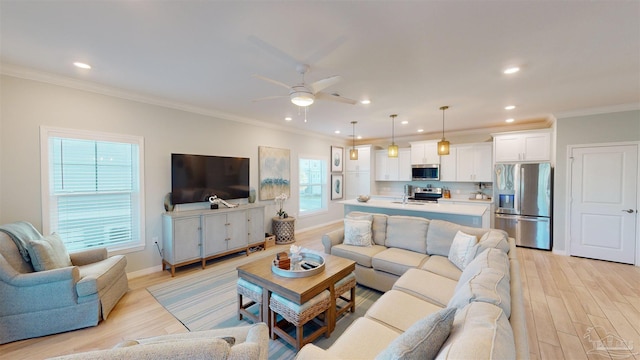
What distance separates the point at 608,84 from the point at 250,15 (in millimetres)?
4271

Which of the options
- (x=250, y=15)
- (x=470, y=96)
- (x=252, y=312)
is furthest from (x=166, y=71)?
(x=470, y=96)

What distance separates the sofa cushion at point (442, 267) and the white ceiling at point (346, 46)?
2126 millimetres

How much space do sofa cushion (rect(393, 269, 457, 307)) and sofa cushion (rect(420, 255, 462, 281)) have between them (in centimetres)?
10

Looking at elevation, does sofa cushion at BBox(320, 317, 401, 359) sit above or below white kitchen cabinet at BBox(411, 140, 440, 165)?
below

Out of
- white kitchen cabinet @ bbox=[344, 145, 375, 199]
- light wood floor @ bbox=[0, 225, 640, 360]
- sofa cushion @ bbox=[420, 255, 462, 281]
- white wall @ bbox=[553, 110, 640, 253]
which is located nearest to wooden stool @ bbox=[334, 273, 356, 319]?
sofa cushion @ bbox=[420, 255, 462, 281]

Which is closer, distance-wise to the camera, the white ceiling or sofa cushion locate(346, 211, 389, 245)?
the white ceiling

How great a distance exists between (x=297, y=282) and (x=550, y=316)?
273 cm

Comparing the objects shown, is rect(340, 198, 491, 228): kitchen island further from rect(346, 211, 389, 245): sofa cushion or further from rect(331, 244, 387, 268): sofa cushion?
rect(331, 244, 387, 268): sofa cushion

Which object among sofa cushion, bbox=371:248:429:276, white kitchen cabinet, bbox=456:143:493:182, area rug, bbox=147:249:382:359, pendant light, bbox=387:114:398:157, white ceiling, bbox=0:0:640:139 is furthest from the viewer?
white kitchen cabinet, bbox=456:143:493:182

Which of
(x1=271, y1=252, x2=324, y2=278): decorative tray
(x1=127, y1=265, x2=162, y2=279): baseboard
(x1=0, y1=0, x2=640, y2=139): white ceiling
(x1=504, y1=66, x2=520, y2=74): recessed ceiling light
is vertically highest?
(x1=0, y1=0, x2=640, y2=139): white ceiling

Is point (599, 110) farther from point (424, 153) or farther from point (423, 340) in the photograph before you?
point (423, 340)

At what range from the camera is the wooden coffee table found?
2033mm

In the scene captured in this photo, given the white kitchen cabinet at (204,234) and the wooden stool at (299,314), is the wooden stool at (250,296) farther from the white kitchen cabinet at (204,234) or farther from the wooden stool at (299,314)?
the white kitchen cabinet at (204,234)

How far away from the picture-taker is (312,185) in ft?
22.1
